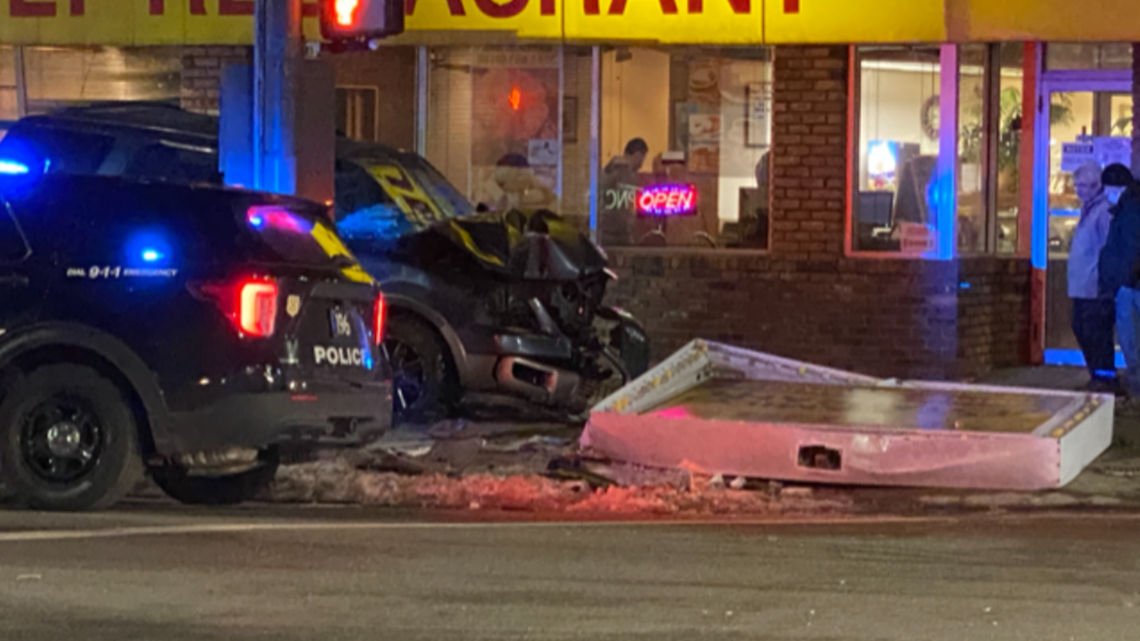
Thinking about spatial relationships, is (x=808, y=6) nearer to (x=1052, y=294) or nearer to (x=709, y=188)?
(x=709, y=188)

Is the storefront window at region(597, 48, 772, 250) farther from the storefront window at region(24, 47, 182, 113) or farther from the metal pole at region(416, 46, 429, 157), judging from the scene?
the storefront window at region(24, 47, 182, 113)

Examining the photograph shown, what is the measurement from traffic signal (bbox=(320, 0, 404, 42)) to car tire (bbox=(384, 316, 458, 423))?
2.16 meters

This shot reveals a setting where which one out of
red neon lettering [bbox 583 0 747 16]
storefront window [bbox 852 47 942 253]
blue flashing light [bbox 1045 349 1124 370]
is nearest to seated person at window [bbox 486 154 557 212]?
red neon lettering [bbox 583 0 747 16]

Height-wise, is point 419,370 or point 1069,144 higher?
point 1069,144

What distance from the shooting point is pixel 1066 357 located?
15.3 metres

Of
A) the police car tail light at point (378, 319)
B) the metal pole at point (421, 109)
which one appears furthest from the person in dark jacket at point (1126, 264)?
the police car tail light at point (378, 319)

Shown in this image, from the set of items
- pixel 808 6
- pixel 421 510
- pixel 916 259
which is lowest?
pixel 421 510

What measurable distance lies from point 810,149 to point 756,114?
618mm

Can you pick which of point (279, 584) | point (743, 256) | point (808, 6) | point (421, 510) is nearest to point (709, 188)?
point (743, 256)

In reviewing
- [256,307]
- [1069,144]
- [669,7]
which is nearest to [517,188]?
[669,7]

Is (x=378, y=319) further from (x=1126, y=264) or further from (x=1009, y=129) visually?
(x=1009, y=129)

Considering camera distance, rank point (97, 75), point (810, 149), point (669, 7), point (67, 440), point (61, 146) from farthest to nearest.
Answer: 1. point (97, 75)
2. point (810, 149)
3. point (669, 7)
4. point (61, 146)
5. point (67, 440)

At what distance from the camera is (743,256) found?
14844mm

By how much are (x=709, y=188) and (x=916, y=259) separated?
6.42 ft
